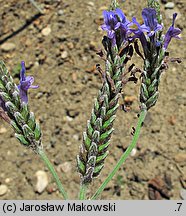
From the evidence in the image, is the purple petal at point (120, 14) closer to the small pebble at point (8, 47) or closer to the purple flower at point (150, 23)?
the purple flower at point (150, 23)

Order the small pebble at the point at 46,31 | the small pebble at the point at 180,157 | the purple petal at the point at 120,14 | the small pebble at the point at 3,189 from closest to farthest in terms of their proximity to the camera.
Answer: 1. the purple petal at the point at 120,14
2. the small pebble at the point at 180,157
3. the small pebble at the point at 3,189
4. the small pebble at the point at 46,31

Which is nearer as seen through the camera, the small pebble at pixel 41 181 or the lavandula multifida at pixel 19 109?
the lavandula multifida at pixel 19 109

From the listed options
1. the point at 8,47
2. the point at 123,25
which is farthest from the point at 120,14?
the point at 8,47

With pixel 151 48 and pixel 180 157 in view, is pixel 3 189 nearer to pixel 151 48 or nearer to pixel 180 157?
pixel 180 157

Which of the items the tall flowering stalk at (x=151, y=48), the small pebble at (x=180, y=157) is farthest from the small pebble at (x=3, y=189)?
the tall flowering stalk at (x=151, y=48)

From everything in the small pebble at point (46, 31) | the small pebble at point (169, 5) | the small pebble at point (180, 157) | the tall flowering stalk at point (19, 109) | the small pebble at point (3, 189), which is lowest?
the small pebble at point (3, 189)

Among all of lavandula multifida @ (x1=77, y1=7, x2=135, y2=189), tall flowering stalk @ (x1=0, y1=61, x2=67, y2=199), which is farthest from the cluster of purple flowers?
tall flowering stalk @ (x1=0, y1=61, x2=67, y2=199)

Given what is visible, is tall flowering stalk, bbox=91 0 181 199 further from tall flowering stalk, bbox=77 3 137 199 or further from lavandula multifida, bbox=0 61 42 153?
lavandula multifida, bbox=0 61 42 153

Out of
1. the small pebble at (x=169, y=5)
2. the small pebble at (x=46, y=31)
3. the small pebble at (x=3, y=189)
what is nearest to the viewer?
the small pebble at (x=3, y=189)
